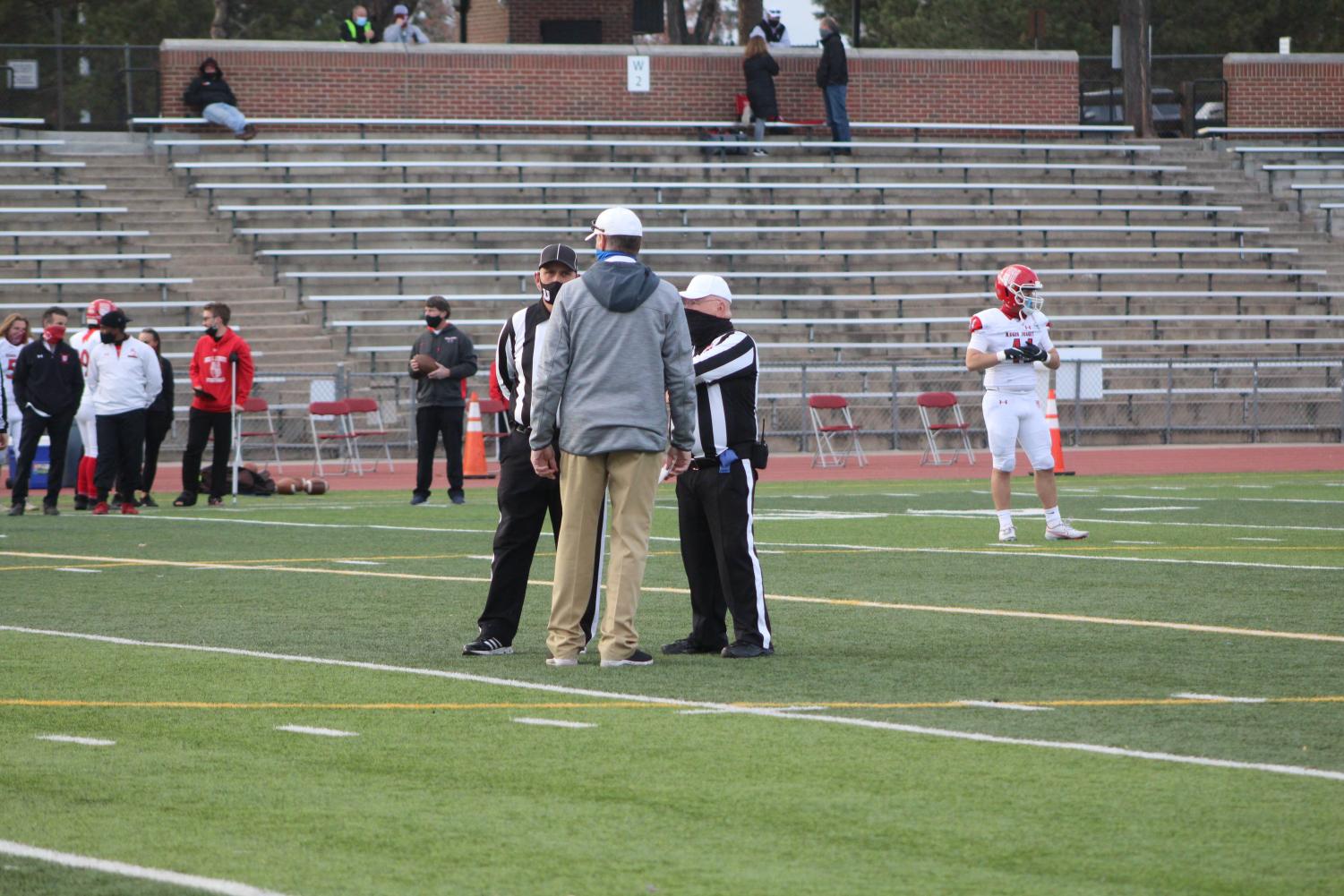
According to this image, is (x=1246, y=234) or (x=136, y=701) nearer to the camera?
(x=136, y=701)

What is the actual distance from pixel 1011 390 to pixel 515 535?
21.3 feet

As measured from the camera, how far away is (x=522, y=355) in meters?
9.19

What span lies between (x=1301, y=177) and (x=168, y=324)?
20.4m

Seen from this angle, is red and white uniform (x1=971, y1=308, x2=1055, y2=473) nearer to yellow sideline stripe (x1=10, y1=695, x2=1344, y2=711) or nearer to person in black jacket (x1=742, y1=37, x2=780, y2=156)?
yellow sideline stripe (x1=10, y1=695, x2=1344, y2=711)

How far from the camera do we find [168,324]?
2850cm

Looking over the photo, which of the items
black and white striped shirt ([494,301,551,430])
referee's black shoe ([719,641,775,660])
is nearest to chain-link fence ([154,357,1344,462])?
black and white striped shirt ([494,301,551,430])

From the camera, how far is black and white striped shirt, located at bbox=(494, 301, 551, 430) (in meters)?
9.06

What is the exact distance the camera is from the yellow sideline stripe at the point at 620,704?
7762mm

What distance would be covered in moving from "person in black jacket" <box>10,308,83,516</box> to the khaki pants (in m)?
11.1

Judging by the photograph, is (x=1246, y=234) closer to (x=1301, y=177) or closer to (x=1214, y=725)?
(x=1301, y=177)

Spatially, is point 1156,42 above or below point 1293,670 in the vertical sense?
above

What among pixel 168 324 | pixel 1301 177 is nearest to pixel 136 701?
pixel 168 324

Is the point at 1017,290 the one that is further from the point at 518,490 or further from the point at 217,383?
the point at 217,383

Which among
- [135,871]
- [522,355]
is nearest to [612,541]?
[522,355]
